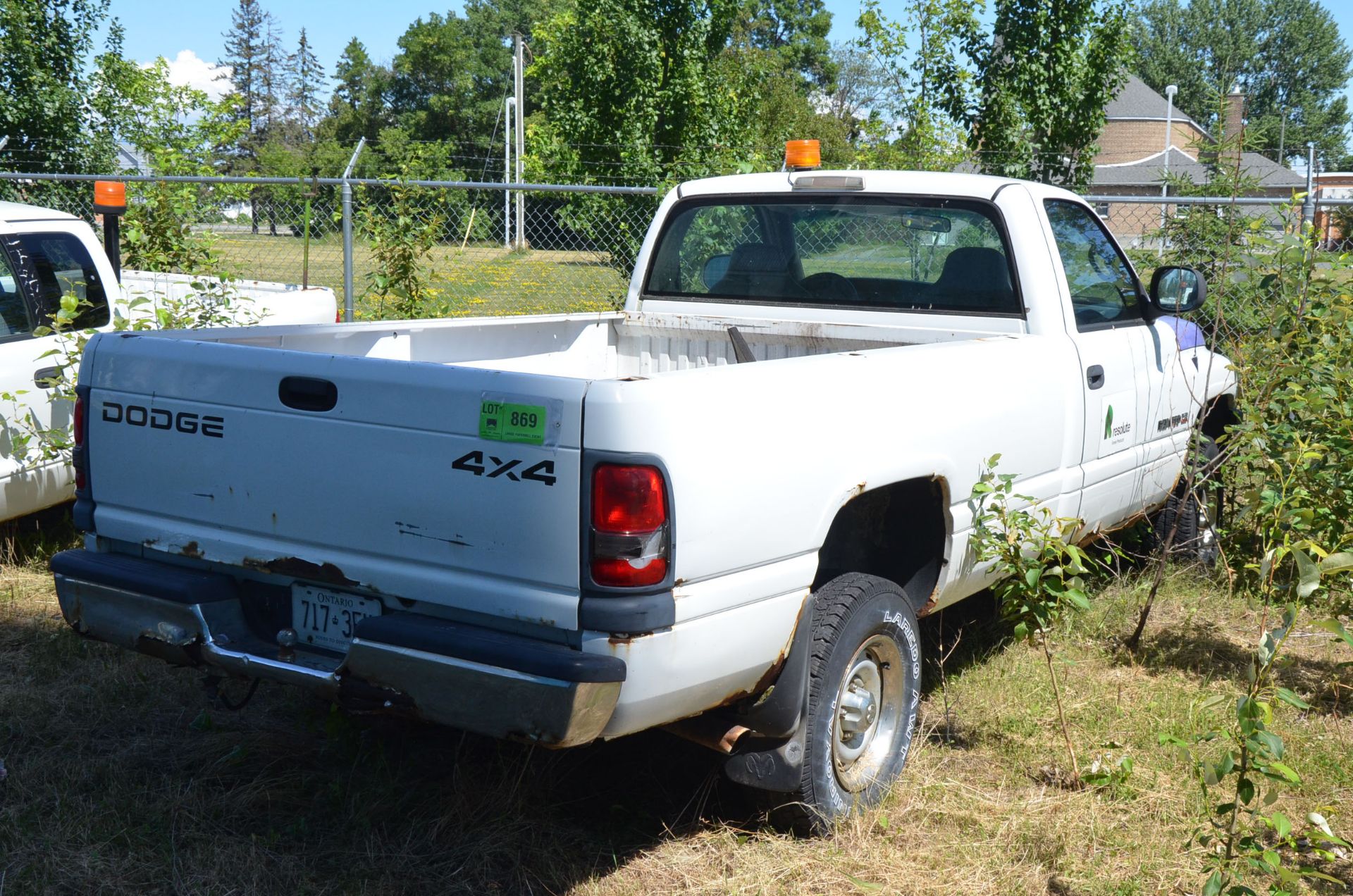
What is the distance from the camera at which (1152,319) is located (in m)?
5.21

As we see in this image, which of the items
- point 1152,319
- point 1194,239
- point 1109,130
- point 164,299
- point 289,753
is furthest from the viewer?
point 1109,130

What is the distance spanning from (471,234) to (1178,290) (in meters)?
8.51

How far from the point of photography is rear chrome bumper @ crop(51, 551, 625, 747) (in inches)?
105

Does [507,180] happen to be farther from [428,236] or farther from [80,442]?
[80,442]

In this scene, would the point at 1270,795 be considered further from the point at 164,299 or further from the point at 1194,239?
the point at 1194,239

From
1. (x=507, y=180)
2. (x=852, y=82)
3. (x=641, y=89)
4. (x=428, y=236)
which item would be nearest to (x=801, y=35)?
(x=852, y=82)

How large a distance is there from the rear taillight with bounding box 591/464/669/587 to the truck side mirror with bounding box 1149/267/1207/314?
10.4 ft

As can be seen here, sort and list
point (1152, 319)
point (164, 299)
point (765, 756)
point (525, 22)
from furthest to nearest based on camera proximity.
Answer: point (525, 22) < point (164, 299) < point (1152, 319) < point (765, 756)

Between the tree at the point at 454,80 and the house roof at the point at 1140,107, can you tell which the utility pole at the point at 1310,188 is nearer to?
the house roof at the point at 1140,107

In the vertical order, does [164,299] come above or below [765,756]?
above

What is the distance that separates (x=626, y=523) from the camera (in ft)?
8.68

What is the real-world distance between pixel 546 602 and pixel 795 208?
2813 millimetres

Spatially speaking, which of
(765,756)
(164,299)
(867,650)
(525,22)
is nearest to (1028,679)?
(867,650)

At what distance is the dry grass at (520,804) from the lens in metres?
3.35
